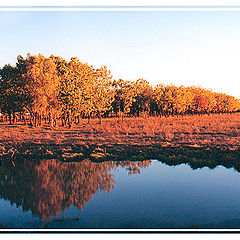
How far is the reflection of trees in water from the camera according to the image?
9.50 m

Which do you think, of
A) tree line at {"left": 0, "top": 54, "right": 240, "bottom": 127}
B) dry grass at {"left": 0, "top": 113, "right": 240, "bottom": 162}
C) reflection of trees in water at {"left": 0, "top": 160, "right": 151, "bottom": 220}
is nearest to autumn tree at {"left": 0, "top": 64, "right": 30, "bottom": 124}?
tree line at {"left": 0, "top": 54, "right": 240, "bottom": 127}

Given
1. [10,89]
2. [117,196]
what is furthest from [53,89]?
[117,196]

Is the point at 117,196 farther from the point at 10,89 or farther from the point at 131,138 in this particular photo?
the point at 10,89

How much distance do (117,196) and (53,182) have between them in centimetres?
385

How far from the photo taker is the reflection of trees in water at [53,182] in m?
9.50

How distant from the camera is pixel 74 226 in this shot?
773 centimetres

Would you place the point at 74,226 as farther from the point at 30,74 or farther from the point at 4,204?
the point at 30,74

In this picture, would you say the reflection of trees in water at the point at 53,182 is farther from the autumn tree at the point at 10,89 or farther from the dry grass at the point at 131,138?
the autumn tree at the point at 10,89

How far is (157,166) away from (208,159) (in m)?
3.85

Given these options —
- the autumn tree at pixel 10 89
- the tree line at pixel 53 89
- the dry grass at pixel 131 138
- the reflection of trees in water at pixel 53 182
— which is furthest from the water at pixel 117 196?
the autumn tree at pixel 10 89

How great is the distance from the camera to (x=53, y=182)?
1193 centimetres

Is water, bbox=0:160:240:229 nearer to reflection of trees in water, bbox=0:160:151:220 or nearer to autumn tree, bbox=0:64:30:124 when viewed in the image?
reflection of trees in water, bbox=0:160:151:220

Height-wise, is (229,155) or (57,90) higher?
(57,90)

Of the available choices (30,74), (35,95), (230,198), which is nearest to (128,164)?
(230,198)
